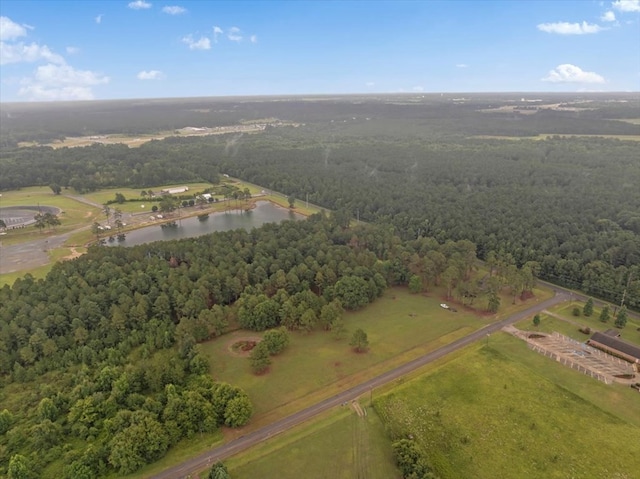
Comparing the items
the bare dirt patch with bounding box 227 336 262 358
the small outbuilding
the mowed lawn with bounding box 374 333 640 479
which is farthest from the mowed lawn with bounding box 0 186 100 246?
the small outbuilding

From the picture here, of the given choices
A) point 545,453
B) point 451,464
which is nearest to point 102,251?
point 451,464

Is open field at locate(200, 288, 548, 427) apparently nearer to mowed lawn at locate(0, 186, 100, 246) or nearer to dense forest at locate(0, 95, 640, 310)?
dense forest at locate(0, 95, 640, 310)

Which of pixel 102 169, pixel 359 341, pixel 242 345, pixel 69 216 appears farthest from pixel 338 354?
pixel 102 169

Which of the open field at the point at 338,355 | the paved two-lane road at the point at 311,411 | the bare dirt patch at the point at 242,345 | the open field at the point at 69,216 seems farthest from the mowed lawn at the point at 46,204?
the paved two-lane road at the point at 311,411

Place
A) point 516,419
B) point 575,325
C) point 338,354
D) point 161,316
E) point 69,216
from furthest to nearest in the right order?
1. point 69,216
2. point 575,325
3. point 161,316
4. point 338,354
5. point 516,419

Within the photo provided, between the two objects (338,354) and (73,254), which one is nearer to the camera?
(338,354)

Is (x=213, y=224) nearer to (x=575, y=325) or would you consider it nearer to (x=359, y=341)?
(x=359, y=341)

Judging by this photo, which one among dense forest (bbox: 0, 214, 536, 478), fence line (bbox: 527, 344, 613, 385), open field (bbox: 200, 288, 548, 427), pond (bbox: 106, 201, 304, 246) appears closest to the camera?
dense forest (bbox: 0, 214, 536, 478)
